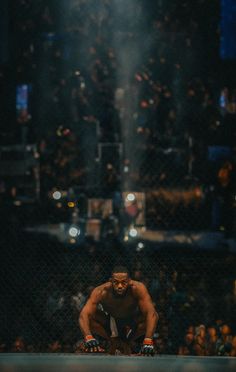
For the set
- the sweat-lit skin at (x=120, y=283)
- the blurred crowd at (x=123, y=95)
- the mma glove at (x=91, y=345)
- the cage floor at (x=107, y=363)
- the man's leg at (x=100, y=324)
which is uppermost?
the blurred crowd at (x=123, y=95)

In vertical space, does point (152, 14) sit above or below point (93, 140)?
above

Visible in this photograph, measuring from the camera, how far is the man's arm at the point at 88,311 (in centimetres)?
518

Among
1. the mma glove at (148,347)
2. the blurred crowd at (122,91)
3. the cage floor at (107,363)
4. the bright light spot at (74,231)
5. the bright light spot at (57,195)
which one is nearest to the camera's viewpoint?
the cage floor at (107,363)

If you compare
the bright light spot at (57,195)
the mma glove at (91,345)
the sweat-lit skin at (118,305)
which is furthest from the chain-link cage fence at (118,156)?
the mma glove at (91,345)

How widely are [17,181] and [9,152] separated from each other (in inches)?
33.1

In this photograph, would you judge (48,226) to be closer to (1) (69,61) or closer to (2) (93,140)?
(2) (93,140)

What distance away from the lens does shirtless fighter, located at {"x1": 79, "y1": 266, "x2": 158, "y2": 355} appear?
207 inches

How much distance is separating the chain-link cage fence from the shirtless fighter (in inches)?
38.4

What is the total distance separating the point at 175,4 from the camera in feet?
53.4

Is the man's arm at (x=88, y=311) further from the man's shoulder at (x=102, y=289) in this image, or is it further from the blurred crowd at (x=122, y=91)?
the blurred crowd at (x=122, y=91)

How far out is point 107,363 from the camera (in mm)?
4785

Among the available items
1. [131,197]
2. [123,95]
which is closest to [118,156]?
[131,197]

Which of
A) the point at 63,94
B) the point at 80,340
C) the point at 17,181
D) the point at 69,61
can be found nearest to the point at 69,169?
the point at 17,181

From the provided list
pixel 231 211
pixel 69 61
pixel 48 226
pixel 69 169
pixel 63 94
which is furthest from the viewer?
pixel 69 61
